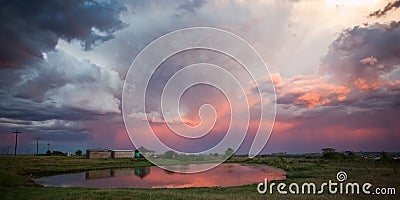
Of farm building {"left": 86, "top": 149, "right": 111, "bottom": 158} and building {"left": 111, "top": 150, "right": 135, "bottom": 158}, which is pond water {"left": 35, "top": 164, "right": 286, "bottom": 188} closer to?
farm building {"left": 86, "top": 149, "right": 111, "bottom": 158}

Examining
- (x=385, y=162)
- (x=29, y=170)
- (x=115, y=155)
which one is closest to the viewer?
(x=29, y=170)

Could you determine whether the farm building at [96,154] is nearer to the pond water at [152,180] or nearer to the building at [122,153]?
the building at [122,153]

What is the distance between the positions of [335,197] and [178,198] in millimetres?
11052

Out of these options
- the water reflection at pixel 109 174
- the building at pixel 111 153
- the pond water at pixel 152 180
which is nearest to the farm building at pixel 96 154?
the building at pixel 111 153

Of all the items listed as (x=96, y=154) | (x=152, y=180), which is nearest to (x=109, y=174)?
(x=152, y=180)

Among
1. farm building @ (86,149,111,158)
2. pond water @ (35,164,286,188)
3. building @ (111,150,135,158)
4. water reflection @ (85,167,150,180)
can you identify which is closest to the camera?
pond water @ (35,164,286,188)

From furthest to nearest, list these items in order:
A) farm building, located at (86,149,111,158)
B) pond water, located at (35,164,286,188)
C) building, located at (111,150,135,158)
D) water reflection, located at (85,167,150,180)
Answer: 1. building, located at (111,150,135,158)
2. farm building, located at (86,149,111,158)
3. water reflection, located at (85,167,150,180)
4. pond water, located at (35,164,286,188)

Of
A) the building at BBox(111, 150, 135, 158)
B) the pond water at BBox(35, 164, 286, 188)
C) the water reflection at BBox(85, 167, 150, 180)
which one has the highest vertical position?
the pond water at BBox(35, 164, 286, 188)

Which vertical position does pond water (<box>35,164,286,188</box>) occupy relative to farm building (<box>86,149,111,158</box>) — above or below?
above

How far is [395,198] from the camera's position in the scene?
19.1 metres

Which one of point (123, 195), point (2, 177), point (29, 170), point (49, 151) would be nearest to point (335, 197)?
point (123, 195)

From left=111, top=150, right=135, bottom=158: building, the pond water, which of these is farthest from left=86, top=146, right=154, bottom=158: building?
the pond water

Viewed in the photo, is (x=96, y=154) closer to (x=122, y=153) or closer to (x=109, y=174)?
(x=122, y=153)

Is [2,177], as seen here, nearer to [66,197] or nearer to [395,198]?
[66,197]
